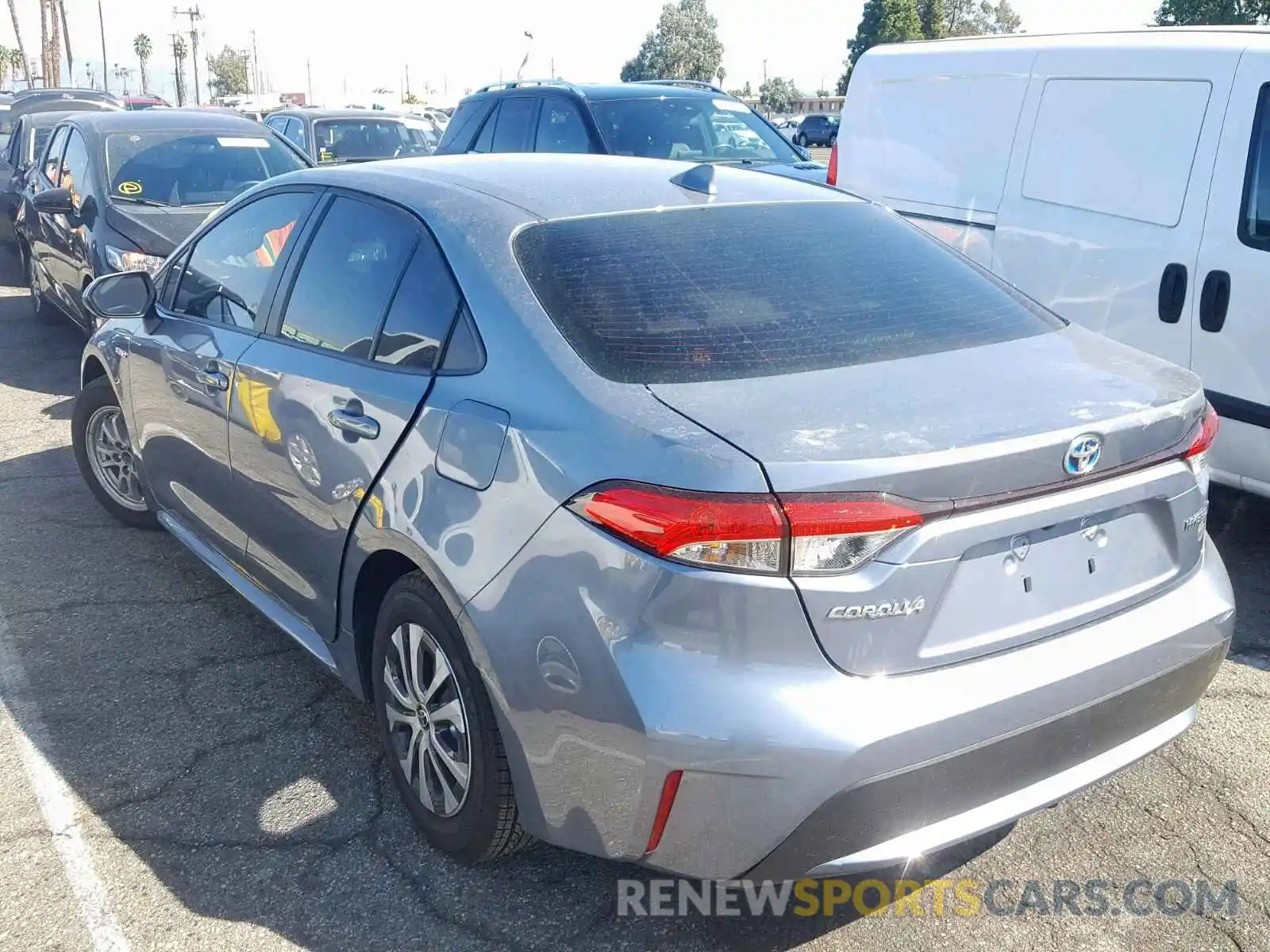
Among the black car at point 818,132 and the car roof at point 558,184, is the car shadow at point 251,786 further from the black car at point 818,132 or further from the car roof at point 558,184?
the black car at point 818,132

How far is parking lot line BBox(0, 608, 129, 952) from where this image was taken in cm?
274

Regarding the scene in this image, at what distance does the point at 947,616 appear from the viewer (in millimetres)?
2285

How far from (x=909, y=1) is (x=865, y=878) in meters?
79.3

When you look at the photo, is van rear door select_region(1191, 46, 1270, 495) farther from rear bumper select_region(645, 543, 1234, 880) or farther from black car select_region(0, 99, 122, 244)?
black car select_region(0, 99, 122, 244)

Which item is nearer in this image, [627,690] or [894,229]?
[627,690]

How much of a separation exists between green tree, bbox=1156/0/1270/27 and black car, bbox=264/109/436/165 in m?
34.5

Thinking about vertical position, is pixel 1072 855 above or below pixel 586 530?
below

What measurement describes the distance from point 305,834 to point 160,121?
6.97m

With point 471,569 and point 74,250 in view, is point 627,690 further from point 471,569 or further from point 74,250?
point 74,250

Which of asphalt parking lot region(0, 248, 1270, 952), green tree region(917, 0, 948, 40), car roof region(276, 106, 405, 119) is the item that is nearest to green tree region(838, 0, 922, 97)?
green tree region(917, 0, 948, 40)

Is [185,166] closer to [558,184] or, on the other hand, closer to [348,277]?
[348,277]

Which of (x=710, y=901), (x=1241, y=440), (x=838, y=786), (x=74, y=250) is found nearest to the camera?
(x=838, y=786)

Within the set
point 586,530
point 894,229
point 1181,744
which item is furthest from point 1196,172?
point 586,530

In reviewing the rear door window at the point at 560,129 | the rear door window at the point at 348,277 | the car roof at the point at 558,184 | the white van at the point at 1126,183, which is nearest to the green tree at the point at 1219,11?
the rear door window at the point at 560,129
